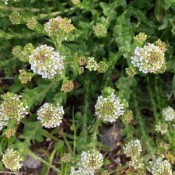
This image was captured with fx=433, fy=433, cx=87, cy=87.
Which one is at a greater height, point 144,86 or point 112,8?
point 112,8

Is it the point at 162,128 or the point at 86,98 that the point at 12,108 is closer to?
the point at 86,98

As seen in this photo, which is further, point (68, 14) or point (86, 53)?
point (68, 14)

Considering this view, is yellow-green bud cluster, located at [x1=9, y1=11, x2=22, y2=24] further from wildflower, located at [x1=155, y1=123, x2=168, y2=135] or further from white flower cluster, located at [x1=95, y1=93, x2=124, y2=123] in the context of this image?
wildflower, located at [x1=155, y1=123, x2=168, y2=135]

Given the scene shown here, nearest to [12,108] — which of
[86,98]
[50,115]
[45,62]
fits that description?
[50,115]

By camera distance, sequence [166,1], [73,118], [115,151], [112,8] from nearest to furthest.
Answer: [166,1]
[112,8]
[73,118]
[115,151]

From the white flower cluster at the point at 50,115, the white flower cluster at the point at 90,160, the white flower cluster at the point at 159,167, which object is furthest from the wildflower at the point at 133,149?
the white flower cluster at the point at 50,115

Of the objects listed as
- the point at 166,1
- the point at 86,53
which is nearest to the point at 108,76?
the point at 86,53

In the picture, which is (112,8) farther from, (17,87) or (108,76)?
(17,87)
